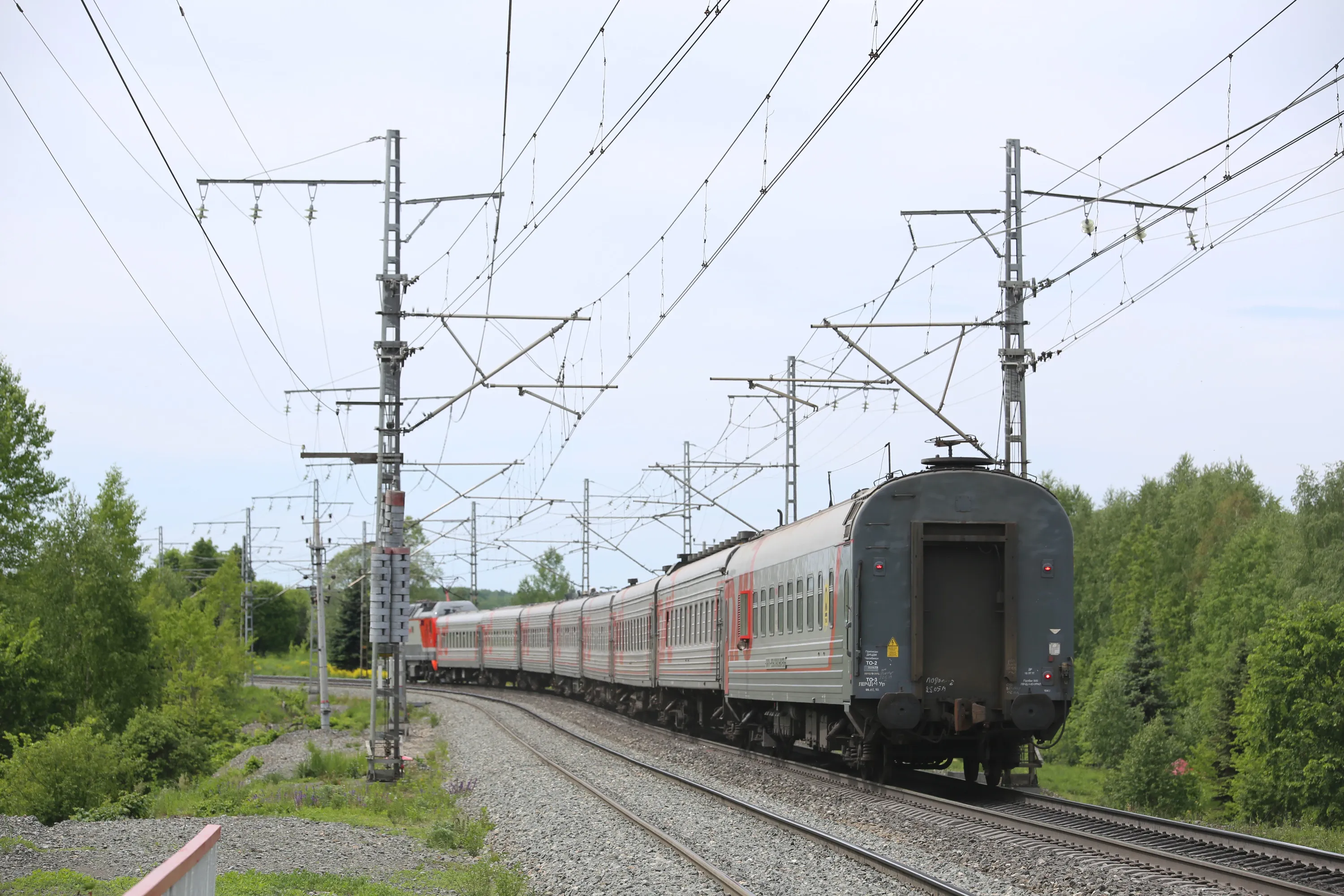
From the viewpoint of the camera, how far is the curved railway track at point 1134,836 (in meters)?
9.39

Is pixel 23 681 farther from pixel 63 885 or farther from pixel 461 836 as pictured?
pixel 63 885

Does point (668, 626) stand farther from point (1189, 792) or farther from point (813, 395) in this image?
point (1189, 792)

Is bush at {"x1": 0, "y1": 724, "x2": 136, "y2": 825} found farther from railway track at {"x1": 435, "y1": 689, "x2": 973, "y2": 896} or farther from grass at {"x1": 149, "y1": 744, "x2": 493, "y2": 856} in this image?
railway track at {"x1": 435, "y1": 689, "x2": 973, "y2": 896}

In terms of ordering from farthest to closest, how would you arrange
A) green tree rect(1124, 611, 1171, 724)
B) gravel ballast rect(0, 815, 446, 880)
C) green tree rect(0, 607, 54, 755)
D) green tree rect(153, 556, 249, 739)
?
green tree rect(1124, 611, 1171, 724) < green tree rect(153, 556, 249, 739) < green tree rect(0, 607, 54, 755) < gravel ballast rect(0, 815, 446, 880)

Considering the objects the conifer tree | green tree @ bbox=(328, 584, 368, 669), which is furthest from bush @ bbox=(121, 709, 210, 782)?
the conifer tree

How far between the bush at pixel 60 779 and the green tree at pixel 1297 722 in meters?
33.6

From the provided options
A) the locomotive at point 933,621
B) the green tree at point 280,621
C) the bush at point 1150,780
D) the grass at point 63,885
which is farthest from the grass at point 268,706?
the green tree at point 280,621

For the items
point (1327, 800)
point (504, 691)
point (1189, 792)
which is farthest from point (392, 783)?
point (504, 691)

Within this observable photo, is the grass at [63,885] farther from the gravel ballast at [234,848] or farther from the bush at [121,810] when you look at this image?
the bush at [121,810]

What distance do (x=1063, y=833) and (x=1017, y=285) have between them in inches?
461

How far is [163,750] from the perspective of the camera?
3072 centimetres

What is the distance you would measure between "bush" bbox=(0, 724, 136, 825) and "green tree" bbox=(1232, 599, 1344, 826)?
3364 centimetres

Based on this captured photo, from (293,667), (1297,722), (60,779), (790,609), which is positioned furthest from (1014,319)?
(293,667)

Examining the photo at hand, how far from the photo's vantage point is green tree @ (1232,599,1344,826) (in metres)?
42.8
